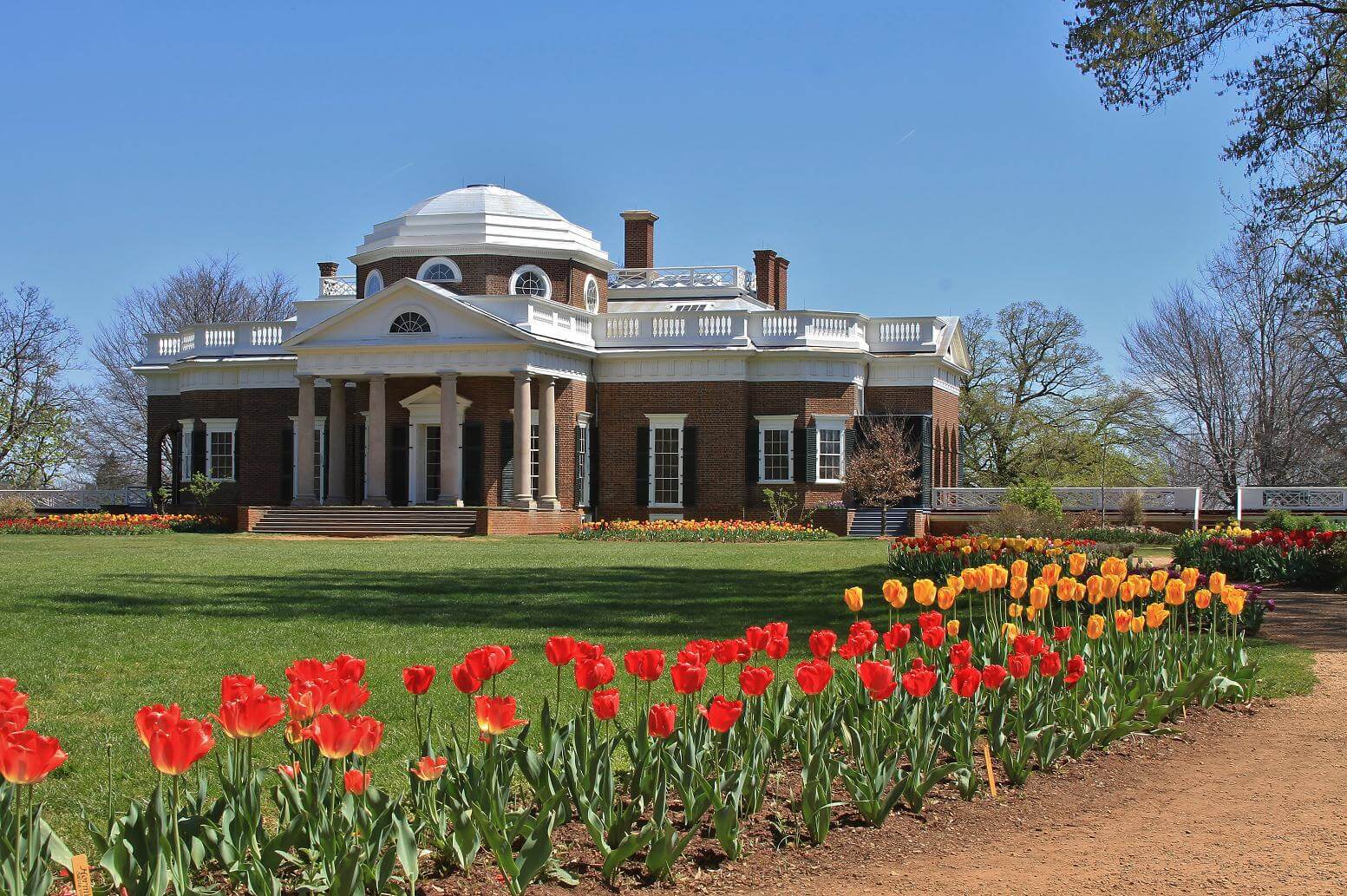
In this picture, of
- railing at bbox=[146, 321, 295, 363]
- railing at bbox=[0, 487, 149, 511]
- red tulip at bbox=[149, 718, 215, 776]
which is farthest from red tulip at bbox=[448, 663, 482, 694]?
railing at bbox=[0, 487, 149, 511]

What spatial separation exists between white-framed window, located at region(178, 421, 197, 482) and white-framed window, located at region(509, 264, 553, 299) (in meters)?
11.4

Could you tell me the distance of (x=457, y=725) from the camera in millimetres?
8570

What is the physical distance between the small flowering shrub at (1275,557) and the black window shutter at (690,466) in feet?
62.7

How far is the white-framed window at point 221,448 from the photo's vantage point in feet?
137

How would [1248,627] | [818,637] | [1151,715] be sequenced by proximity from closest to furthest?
[818,637] < [1151,715] < [1248,627]

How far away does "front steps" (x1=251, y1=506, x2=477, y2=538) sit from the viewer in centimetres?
3362

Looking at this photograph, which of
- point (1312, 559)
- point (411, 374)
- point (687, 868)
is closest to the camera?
point (687, 868)

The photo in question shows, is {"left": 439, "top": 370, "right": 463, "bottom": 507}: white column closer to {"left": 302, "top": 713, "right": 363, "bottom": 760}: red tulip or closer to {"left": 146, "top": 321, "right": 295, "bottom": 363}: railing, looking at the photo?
{"left": 146, "top": 321, "right": 295, "bottom": 363}: railing

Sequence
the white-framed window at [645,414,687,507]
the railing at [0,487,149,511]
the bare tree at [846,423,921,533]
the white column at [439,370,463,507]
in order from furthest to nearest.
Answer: the railing at [0,487,149,511], the white-framed window at [645,414,687,507], the bare tree at [846,423,921,533], the white column at [439,370,463,507]

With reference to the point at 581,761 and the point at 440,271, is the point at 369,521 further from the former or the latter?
the point at 581,761

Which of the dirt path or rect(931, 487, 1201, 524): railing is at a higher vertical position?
rect(931, 487, 1201, 524): railing

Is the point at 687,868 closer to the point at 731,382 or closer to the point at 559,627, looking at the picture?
the point at 559,627

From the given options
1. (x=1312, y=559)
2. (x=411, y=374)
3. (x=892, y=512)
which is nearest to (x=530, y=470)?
(x=411, y=374)

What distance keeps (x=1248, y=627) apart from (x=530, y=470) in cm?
2535
